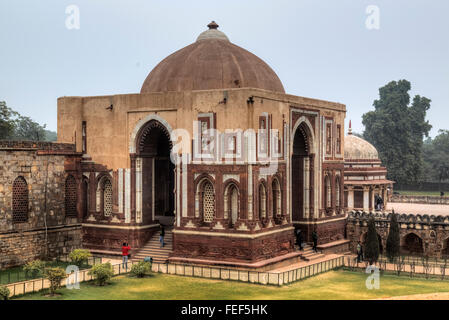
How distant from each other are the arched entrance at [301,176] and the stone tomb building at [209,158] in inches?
2.2

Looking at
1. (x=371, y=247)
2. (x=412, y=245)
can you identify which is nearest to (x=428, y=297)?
(x=371, y=247)

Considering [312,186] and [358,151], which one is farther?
[358,151]

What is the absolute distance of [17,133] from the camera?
82500 millimetres

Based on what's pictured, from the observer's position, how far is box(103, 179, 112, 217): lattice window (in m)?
33.2

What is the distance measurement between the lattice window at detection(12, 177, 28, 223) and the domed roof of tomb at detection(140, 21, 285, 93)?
8.13 metres

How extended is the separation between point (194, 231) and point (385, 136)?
50.3m

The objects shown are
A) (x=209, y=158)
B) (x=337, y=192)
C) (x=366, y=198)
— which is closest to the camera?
(x=209, y=158)

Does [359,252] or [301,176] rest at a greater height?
[301,176]

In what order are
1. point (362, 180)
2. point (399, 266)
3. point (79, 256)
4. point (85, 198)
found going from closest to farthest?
point (79, 256)
point (399, 266)
point (85, 198)
point (362, 180)

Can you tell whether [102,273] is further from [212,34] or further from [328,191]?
[328,191]

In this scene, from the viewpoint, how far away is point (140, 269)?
27.8 metres

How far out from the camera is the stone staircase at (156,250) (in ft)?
103

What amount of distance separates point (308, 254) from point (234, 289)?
28.9ft

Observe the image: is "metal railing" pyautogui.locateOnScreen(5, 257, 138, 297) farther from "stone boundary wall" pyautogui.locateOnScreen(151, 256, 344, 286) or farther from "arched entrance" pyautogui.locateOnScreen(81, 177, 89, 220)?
"arched entrance" pyautogui.locateOnScreen(81, 177, 89, 220)
